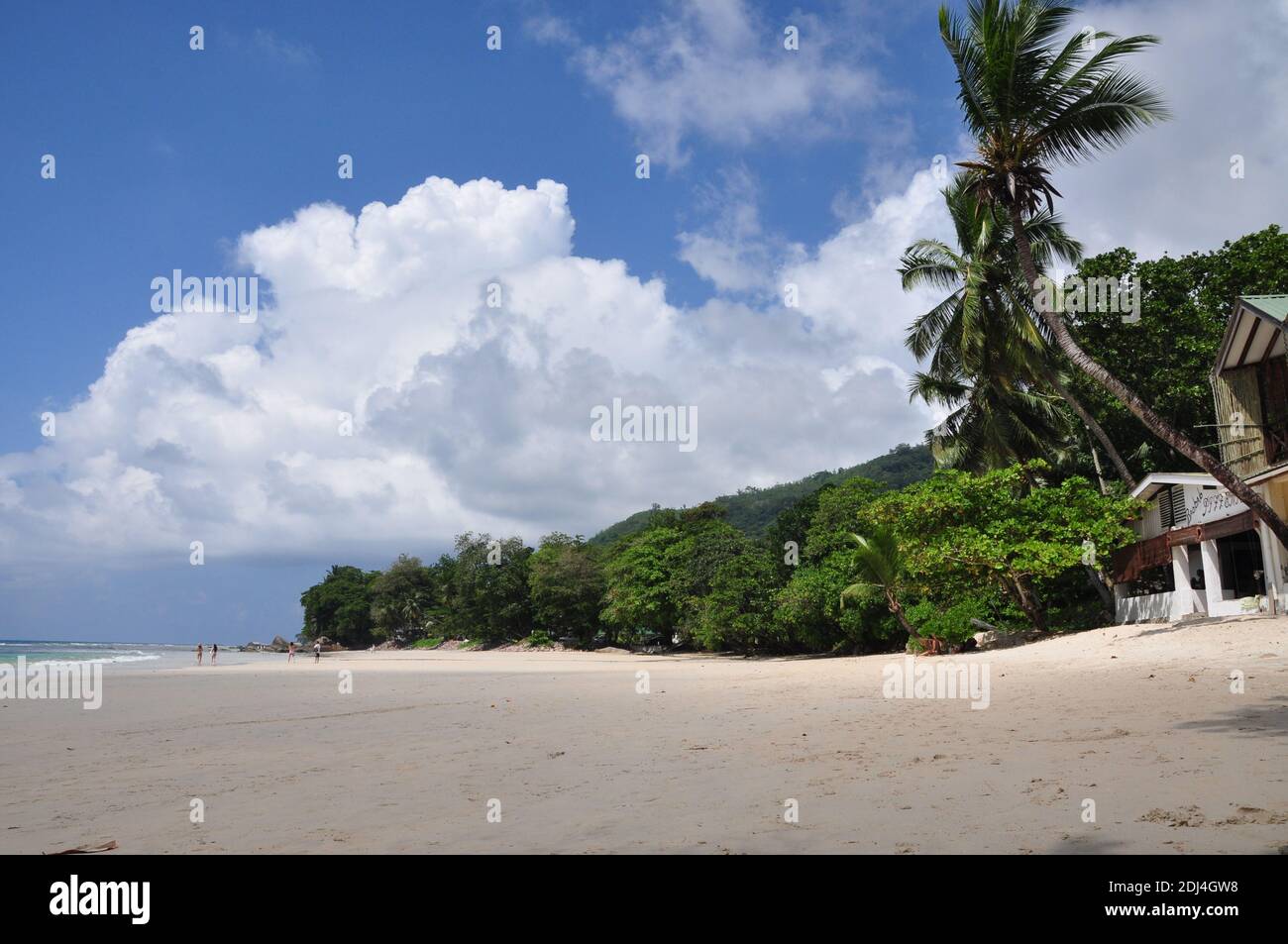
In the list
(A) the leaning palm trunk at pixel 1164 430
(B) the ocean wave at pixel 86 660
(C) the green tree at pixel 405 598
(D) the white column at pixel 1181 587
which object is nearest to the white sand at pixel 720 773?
(A) the leaning palm trunk at pixel 1164 430

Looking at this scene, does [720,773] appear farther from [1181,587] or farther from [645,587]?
[645,587]

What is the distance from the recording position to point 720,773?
24.6ft

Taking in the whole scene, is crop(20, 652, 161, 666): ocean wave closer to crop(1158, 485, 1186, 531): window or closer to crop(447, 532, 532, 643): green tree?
crop(447, 532, 532, 643): green tree

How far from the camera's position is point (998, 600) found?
2695 cm

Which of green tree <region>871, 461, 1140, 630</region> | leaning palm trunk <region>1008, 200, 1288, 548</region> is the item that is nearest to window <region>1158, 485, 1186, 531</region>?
green tree <region>871, 461, 1140, 630</region>

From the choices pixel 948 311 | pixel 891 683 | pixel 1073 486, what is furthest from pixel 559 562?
pixel 891 683

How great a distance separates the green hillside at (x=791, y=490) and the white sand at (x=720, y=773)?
6759 centimetres

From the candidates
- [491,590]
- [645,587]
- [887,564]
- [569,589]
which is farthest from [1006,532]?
[491,590]

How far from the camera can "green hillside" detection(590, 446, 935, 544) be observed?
97.5 m

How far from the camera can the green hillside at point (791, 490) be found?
97.5 m

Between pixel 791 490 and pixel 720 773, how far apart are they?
124808 mm

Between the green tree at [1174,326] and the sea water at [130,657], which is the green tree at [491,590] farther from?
the green tree at [1174,326]

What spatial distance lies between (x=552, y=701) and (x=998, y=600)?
54.6 feet
